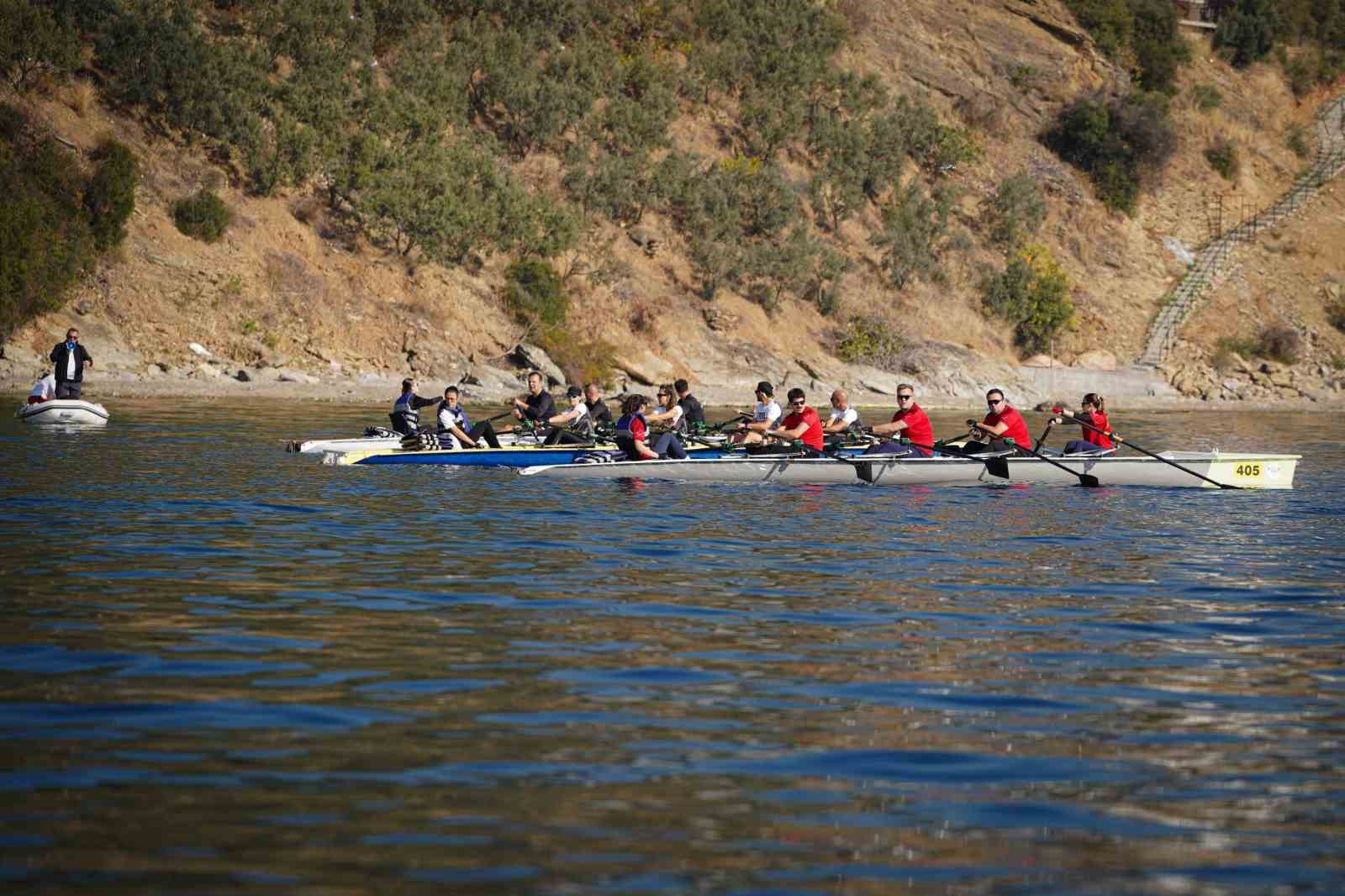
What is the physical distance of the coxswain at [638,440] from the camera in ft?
74.0

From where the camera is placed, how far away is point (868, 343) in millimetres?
57312

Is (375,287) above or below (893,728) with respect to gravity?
above

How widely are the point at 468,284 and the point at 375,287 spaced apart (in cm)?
338

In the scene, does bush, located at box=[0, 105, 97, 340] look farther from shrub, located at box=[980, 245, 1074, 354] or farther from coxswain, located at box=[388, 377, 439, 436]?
shrub, located at box=[980, 245, 1074, 354]

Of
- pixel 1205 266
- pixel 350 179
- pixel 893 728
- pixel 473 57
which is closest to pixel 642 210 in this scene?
pixel 473 57

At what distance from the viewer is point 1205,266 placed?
72000 millimetres

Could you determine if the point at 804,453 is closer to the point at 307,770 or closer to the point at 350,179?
the point at 307,770

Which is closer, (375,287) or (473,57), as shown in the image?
(375,287)

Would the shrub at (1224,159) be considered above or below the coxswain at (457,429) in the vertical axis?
above

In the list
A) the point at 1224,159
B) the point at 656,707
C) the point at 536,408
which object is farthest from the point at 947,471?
the point at 1224,159

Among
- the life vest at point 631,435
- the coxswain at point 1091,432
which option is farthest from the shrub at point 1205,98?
the life vest at point 631,435

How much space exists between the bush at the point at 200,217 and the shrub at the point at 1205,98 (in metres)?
53.1

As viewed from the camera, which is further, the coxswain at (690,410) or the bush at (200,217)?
the bush at (200,217)

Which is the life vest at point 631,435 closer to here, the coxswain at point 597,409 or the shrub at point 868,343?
the coxswain at point 597,409
